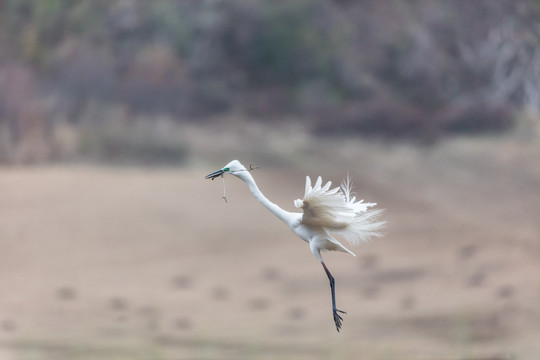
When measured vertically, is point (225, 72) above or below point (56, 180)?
above

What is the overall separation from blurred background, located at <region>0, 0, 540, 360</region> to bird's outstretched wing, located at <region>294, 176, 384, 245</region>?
10.6 m

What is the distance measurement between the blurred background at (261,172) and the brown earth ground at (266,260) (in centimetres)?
5

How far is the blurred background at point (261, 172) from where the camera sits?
17.6m

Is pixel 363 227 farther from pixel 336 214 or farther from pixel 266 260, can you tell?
pixel 266 260

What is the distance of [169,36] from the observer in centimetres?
2523

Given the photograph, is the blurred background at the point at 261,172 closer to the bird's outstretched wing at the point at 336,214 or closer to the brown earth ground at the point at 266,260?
→ the brown earth ground at the point at 266,260

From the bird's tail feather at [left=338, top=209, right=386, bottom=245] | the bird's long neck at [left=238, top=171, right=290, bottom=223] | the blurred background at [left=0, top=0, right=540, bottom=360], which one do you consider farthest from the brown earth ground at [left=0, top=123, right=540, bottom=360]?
the bird's long neck at [left=238, top=171, right=290, bottom=223]

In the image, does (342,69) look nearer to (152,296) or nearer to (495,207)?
(495,207)

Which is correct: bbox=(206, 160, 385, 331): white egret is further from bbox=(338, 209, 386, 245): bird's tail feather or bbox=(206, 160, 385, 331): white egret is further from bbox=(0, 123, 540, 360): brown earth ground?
bbox=(0, 123, 540, 360): brown earth ground

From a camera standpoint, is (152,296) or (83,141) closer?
(152,296)

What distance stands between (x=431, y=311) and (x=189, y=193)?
6.34 meters

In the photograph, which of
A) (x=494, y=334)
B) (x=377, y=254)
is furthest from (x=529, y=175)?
(x=494, y=334)

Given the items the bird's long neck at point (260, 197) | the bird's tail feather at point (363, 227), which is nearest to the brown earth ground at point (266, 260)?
the bird's tail feather at point (363, 227)

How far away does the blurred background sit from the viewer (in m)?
17.6
